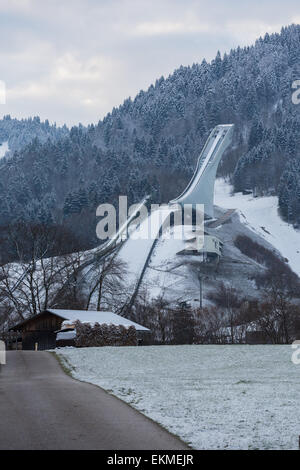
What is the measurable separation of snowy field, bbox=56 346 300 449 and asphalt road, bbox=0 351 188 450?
54 centimetres

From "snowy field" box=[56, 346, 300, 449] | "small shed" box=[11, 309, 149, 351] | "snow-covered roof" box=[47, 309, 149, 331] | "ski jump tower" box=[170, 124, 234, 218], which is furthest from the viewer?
"ski jump tower" box=[170, 124, 234, 218]

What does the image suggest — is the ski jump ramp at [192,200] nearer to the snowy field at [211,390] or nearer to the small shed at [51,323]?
the small shed at [51,323]

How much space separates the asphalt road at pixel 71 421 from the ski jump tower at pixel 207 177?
11256cm

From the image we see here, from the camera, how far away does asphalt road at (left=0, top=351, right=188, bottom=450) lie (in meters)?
11.6

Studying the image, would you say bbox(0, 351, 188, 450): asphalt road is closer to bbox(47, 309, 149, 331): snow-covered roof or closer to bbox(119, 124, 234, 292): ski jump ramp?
bbox(47, 309, 149, 331): snow-covered roof

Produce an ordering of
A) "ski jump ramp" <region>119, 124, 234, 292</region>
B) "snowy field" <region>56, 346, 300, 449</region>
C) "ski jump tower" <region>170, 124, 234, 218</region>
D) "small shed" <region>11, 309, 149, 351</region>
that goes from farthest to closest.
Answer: "ski jump tower" <region>170, 124, 234, 218</region> → "ski jump ramp" <region>119, 124, 234, 292</region> → "small shed" <region>11, 309, 149, 351</region> → "snowy field" <region>56, 346, 300, 449</region>

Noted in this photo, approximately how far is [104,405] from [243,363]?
16027 mm

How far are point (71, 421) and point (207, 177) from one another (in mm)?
128675

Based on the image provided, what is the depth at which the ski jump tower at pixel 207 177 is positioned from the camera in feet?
442

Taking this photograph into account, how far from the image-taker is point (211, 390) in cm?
1962

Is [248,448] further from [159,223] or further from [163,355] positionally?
[159,223]

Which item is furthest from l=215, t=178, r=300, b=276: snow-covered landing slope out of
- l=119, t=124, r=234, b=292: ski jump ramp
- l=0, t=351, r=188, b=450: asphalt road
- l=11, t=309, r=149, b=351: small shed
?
l=0, t=351, r=188, b=450: asphalt road

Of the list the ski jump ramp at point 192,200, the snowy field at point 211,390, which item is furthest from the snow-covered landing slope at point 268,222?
the snowy field at point 211,390

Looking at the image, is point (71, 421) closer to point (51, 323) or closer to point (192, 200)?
point (51, 323)
